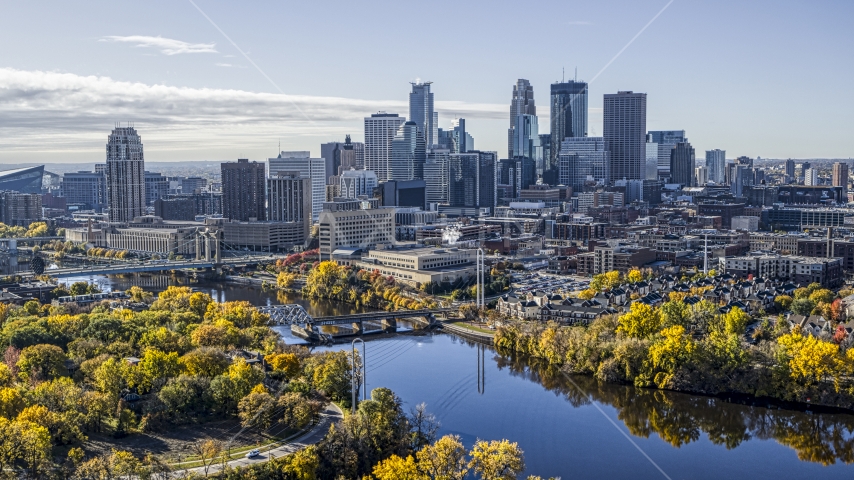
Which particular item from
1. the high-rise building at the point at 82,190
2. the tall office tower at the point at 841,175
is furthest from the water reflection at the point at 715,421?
the high-rise building at the point at 82,190

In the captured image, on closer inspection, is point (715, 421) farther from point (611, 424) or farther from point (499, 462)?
point (499, 462)

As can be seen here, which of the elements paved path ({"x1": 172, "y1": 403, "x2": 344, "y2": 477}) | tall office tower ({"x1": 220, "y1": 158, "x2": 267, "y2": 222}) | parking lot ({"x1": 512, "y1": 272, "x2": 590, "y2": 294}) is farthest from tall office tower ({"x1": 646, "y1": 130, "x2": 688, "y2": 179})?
paved path ({"x1": 172, "y1": 403, "x2": 344, "y2": 477})

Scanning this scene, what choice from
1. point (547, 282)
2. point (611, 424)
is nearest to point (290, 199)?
point (547, 282)

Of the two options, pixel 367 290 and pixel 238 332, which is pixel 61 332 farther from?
pixel 367 290

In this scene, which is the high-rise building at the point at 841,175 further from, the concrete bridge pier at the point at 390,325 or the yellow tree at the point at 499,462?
the yellow tree at the point at 499,462

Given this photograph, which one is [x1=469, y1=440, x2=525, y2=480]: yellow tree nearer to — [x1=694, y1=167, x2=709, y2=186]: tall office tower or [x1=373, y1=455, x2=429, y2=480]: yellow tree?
[x1=373, y1=455, x2=429, y2=480]: yellow tree
